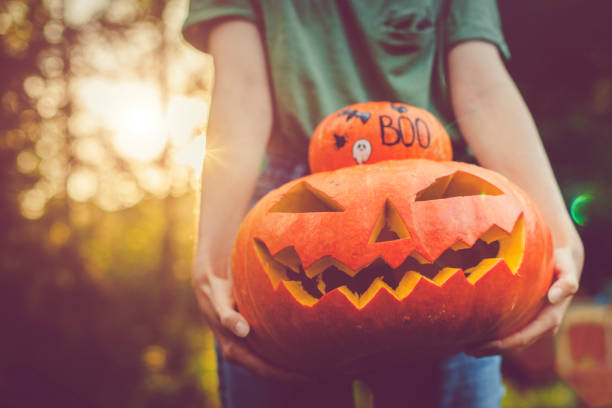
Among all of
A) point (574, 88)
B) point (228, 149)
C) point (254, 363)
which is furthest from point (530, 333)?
point (574, 88)

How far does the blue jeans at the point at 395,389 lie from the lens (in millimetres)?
1432

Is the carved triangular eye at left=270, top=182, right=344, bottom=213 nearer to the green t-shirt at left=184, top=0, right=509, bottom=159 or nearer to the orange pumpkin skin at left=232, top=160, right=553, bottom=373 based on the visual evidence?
the orange pumpkin skin at left=232, top=160, right=553, bottom=373

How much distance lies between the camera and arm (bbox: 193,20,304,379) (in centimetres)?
140

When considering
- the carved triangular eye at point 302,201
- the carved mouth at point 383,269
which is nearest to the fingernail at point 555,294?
the carved mouth at point 383,269

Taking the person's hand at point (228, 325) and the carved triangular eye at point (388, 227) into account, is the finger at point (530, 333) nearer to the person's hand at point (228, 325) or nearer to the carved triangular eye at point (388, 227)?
the carved triangular eye at point (388, 227)

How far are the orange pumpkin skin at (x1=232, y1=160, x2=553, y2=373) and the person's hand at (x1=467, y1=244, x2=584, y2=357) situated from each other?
0.02m

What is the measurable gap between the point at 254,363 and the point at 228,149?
2.21 ft

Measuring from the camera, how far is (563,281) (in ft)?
3.87

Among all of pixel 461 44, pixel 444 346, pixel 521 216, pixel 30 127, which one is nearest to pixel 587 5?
pixel 461 44

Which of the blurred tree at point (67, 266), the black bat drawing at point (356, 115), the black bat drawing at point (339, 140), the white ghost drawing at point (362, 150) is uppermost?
the black bat drawing at point (356, 115)

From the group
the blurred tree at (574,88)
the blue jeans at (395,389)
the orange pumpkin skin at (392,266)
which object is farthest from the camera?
the blurred tree at (574,88)

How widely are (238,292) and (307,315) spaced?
0.86 feet

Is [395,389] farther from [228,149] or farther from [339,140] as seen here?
[228,149]

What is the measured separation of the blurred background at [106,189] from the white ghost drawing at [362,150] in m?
2.52
